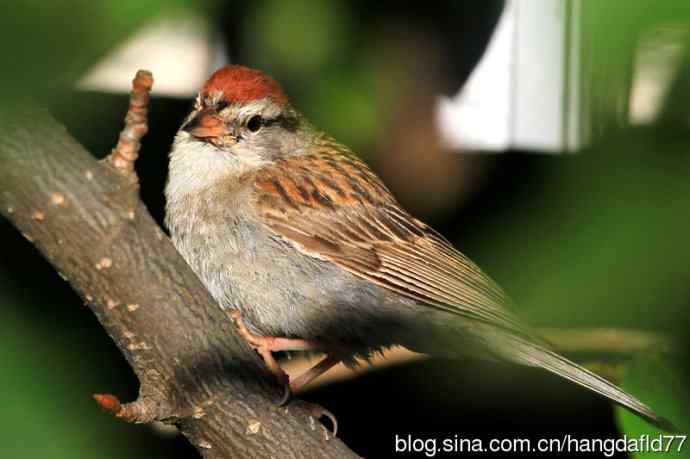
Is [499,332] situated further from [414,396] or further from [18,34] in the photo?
[18,34]

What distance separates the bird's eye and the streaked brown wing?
16cm

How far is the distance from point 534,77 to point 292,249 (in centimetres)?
205

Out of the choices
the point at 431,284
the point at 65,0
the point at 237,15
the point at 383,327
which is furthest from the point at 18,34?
the point at 431,284

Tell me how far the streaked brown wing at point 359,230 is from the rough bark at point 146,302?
667 millimetres

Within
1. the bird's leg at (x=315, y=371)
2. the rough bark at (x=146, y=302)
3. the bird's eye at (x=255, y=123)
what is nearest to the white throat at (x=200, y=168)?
the bird's eye at (x=255, y=123)

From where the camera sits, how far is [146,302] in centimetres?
149

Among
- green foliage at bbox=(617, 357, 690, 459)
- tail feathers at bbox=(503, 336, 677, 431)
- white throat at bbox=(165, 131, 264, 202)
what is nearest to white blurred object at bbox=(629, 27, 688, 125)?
green foliage at bbox=(617, 357, 690, 459)

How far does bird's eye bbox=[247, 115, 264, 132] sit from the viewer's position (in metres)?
2.60

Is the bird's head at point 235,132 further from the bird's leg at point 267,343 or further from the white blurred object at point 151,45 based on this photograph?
the white blurred object at point 151,45

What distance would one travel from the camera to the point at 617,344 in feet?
2.32

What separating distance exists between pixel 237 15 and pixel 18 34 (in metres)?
0.27

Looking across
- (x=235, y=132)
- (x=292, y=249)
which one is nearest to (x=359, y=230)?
(x=292, y=249)

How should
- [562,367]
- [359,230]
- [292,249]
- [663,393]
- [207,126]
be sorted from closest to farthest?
1. [663,393]
2. [562,367]
3. [207,126]
4. [292,249]
5. [359,230]

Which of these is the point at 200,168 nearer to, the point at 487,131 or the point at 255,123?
the point at 255,123
